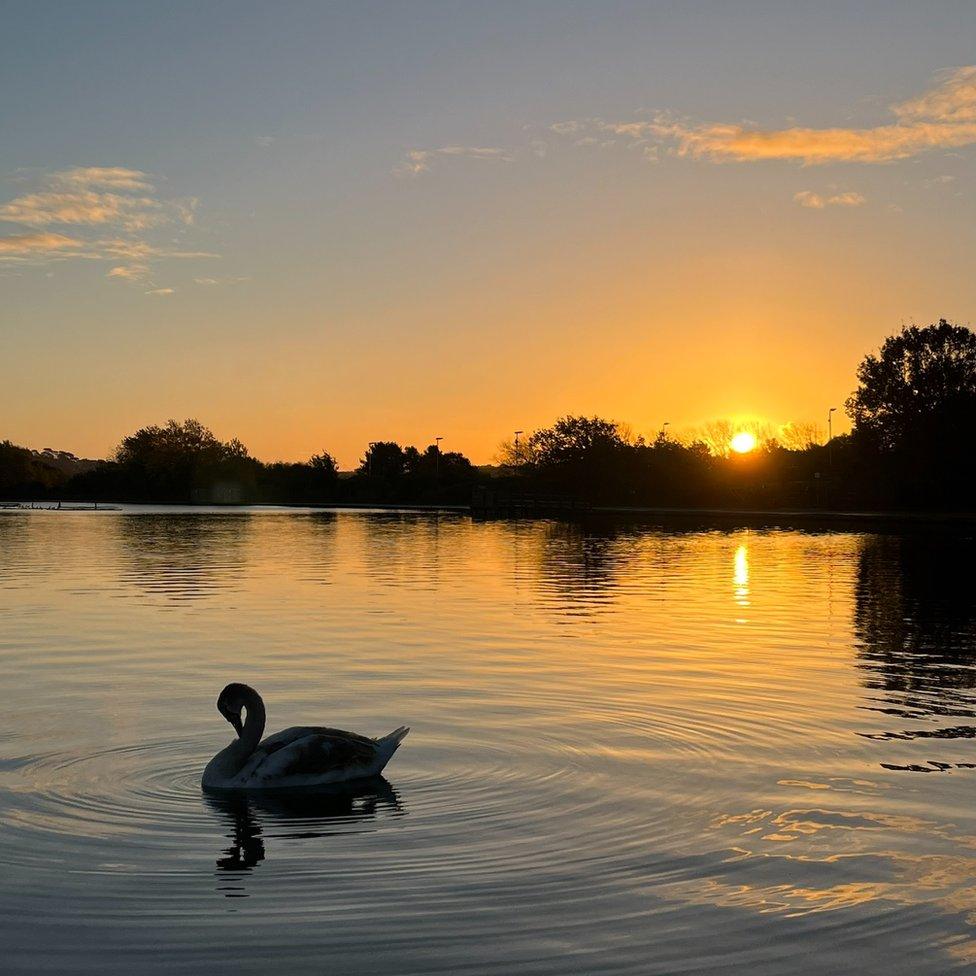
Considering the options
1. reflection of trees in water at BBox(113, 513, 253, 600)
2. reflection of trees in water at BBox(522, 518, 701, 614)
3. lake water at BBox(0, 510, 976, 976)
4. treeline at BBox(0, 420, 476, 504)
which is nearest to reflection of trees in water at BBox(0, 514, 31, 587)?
reflection of trees in water at BBox(113, 513, 253, 600)

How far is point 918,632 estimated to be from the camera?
21688mm

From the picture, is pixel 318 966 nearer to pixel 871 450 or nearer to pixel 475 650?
pixel 475 650

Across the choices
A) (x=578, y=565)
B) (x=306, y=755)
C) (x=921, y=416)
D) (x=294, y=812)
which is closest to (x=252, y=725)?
(x=306, y=755)

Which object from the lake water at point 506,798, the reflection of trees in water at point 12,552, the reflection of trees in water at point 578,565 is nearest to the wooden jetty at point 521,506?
the reflection of trees in water at point 578,565

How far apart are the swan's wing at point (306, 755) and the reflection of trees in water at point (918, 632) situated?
6.15 m

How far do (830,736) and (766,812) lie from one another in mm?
3265

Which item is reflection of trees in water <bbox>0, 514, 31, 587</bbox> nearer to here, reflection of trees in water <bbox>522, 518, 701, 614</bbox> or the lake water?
the lake water

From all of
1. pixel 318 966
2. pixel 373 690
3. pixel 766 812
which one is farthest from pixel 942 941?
pixel 373 690

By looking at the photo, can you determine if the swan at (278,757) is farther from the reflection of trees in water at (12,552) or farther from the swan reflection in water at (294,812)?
the reflection of trees in water at (12,552)

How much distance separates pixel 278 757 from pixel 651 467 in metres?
117

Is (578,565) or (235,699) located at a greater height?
(235,699)

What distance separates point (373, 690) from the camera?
15.3 meters

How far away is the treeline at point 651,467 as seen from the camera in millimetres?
90062

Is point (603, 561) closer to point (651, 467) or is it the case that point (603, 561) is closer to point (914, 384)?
point (914, 384)
